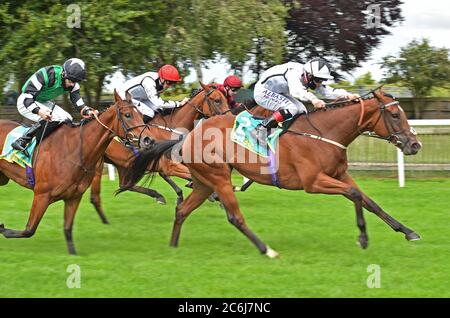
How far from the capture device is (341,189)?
6.77 m

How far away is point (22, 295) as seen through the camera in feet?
17.7

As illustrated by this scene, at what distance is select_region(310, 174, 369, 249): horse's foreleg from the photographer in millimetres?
6773

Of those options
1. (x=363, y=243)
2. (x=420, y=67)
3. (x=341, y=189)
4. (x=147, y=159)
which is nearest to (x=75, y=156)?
(x=147, y=159)

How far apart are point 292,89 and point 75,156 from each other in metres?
2.04

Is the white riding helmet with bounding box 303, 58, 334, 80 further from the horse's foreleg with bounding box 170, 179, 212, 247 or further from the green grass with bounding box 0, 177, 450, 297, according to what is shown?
the green grass with bounding box 0, 177, 450, 297

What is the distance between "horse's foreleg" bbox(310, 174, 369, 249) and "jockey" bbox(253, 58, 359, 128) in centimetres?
69

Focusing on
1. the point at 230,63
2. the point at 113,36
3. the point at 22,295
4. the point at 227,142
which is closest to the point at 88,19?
the point at 113,36

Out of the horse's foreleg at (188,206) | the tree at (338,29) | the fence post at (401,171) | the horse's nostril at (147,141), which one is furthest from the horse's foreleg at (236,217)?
the tree at (338,29)

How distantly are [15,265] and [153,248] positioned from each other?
4.55 feet

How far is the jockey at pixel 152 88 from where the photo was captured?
9.02m

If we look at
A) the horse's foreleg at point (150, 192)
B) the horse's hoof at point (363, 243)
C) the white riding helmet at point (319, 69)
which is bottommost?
the horse's foreleg at point (150, 192)

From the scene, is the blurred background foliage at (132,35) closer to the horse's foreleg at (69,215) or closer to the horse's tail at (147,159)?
the horse's tail at (147,159)

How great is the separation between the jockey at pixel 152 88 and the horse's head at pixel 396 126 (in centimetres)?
292
